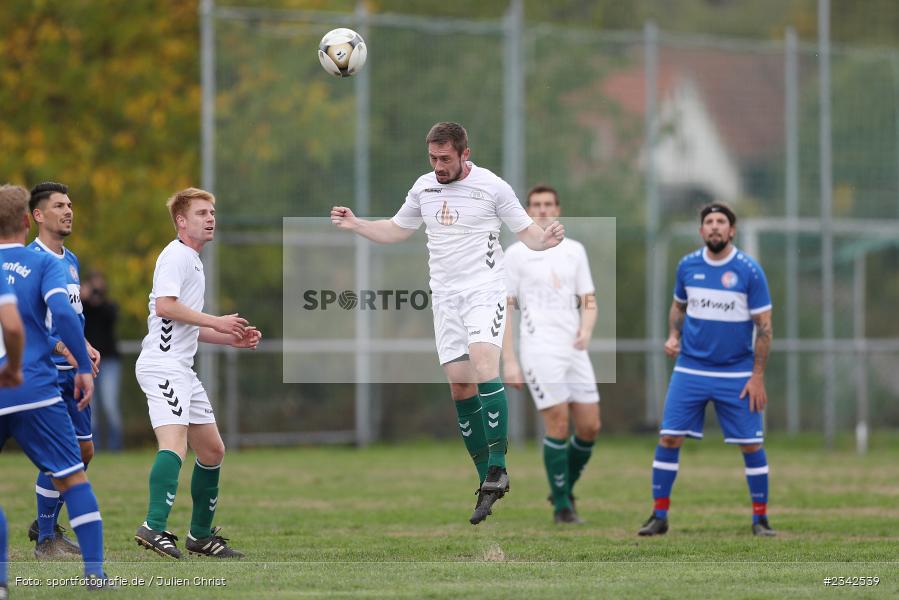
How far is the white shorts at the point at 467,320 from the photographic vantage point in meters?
9.46

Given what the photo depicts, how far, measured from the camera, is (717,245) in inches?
428

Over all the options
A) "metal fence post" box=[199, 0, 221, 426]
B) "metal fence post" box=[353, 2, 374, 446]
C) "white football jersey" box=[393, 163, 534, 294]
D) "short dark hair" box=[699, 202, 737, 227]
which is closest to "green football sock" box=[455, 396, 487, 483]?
"white football jersey" box=[393, 163, 534, 294]

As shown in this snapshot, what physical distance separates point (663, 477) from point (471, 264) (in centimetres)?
261

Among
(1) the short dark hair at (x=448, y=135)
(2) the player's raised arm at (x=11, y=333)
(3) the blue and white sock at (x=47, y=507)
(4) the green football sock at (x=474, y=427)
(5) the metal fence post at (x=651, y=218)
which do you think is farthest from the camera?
(5) the metal fence post at (x=651, y=218)

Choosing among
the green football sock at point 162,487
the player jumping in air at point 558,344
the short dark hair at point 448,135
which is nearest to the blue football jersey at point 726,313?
the player jumping in air at point 558,344

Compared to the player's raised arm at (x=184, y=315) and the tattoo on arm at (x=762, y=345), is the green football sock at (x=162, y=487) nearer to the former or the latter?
the player's raised arm at (x=184, y=315)

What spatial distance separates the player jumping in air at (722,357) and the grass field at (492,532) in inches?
19.6

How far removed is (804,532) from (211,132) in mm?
11672

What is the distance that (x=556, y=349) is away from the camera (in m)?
11.8

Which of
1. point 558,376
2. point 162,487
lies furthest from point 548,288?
point 162,487

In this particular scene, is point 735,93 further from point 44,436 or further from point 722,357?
point 44,436

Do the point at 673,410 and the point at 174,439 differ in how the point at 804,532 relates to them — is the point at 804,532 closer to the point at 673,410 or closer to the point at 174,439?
the point at 673,410

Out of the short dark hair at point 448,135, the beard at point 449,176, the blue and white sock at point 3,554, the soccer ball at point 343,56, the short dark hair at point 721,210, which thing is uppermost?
the soccer ball at point 343,56

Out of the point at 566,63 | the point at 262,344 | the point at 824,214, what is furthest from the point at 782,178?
the point at 262,344
